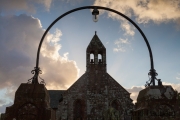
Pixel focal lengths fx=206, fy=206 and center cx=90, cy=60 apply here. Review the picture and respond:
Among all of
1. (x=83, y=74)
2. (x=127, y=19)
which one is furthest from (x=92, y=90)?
(x=127, y=19)

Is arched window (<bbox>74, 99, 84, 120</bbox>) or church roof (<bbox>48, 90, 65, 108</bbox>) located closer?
arched window (<bbox>74, 99, 84, 120</bbox>)

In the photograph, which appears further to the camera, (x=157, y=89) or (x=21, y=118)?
(x=157, y=89)

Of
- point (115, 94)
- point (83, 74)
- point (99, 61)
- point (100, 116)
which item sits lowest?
point (100, 116)

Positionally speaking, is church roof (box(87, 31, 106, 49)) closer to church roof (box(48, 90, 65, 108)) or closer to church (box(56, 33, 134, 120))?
church (box(56, 33, 134, 120))

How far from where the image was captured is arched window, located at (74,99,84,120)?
24922 millimetres

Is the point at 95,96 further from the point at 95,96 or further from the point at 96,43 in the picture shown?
the point at 96,43

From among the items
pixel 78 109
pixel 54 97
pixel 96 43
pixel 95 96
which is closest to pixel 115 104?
pixel 95 96

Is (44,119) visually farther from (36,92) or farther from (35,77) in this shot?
(35,77)

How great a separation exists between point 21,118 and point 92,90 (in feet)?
67.1

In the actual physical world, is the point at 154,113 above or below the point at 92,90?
below

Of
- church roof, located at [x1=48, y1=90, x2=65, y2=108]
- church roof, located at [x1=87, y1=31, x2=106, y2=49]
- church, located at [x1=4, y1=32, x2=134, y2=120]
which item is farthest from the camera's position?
church roof, located at [x1=48, y1=90, x2=65, y2=108]

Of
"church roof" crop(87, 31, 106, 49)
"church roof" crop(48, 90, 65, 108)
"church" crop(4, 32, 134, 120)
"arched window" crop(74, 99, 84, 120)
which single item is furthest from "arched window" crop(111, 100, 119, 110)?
"church roof" crop(48, 90, 65, 108)

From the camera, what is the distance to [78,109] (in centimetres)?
2538

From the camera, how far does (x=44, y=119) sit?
219 inches
